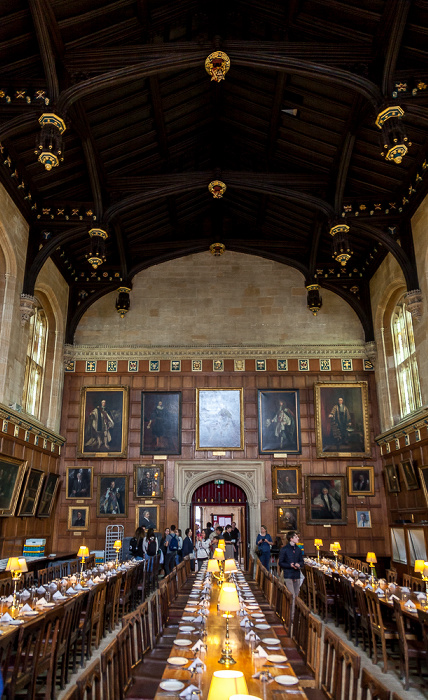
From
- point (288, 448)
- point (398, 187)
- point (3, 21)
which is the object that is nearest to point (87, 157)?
point (3, 21)

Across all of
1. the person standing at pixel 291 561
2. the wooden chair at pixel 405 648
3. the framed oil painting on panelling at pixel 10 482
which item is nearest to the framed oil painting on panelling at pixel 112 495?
the framed oil painting on panelling at pixel 10 482

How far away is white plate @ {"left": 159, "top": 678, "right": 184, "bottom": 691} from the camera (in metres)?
3.24

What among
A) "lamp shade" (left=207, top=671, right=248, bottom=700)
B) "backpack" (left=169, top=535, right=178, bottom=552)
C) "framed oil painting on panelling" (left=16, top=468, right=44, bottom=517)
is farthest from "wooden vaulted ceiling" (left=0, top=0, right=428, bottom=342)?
"lamp shade" (left=207, top=671, right=248, bottom=700)

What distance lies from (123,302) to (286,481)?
688 cm

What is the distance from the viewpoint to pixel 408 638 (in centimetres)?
639

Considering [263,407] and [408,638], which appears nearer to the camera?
[408,638]

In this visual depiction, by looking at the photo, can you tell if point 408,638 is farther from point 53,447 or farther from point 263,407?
point 53,447

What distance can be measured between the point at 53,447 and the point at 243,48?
10443mm

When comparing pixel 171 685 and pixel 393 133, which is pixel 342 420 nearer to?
pixel 393 133

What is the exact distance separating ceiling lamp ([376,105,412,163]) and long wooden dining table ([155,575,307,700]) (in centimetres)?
662

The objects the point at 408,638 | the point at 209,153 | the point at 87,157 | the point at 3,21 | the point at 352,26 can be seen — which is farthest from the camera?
the point at 209,153

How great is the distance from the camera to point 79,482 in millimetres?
14859

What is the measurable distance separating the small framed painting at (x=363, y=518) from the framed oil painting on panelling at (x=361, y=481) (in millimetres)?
468

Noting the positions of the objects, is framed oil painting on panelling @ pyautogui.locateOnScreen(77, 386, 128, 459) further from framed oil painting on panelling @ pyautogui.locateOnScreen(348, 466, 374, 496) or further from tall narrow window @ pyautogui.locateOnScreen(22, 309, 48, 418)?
framed oil painting on panelling @ pyautogui.locateOnScreen(348, 466, 374, 496)
